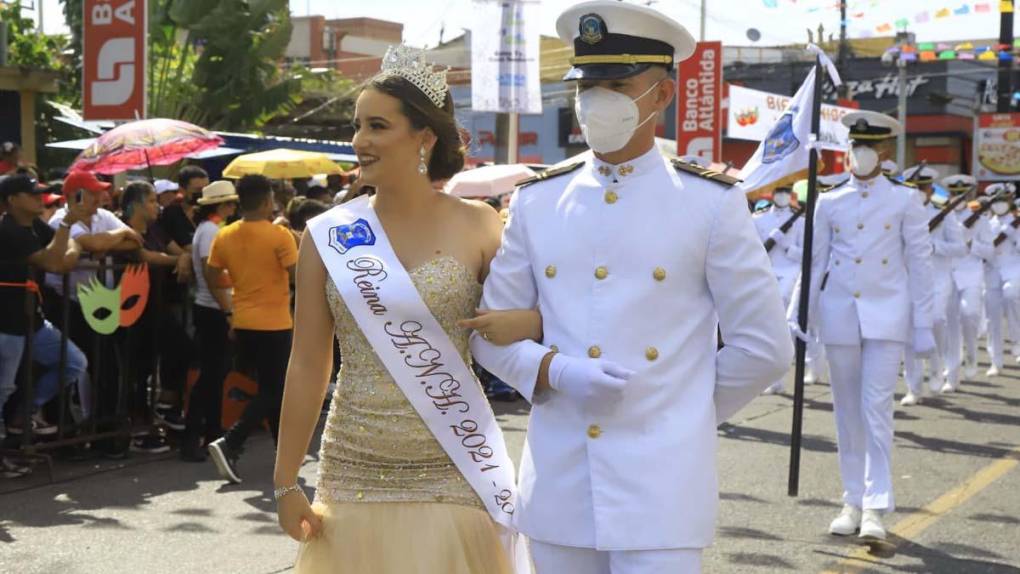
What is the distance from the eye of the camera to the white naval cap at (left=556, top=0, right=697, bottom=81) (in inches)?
124

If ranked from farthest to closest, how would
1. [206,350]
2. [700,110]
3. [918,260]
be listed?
[700,110], [206,350], [918,260]

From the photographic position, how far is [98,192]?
8797 mm

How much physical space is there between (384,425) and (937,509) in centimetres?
488

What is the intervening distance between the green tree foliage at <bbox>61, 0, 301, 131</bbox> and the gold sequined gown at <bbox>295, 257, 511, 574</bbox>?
73.2 feet

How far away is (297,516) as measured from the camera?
11.2ft

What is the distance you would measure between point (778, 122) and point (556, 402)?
469 centimetres

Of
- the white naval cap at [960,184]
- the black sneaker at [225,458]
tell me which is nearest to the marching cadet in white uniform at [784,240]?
the white naval cap at [960,184]

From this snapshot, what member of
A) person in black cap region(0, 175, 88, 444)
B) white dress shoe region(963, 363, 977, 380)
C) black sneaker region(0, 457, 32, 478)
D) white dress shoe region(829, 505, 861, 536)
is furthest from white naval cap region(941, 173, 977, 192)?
black sneaker region(0, 457, 32, 478)

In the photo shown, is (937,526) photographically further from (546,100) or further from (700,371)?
(546,100)

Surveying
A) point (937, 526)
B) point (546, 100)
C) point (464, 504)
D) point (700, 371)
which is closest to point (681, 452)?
point (700, 371)

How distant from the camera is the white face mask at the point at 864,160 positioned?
7121mm

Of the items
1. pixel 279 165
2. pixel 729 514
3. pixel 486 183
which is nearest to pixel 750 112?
pixel 486 183

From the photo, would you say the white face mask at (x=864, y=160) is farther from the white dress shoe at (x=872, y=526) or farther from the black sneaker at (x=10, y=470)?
the black sneaker at (x=10, y=470)

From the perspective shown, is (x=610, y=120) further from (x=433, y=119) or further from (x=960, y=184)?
(x=960, y=184)
